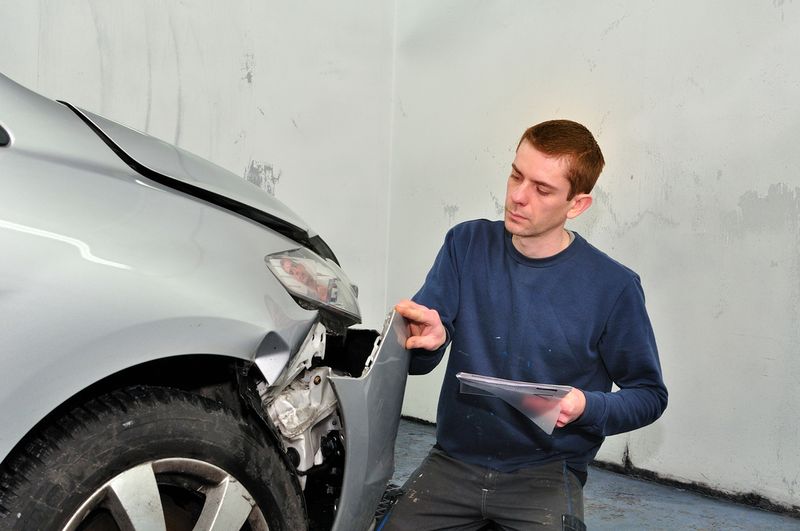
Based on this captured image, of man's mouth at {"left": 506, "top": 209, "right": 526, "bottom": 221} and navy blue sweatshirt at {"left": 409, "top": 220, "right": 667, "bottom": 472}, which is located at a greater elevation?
man's mouth at {"left": 506, "top": 209, "right": 526, "bottom": 221}

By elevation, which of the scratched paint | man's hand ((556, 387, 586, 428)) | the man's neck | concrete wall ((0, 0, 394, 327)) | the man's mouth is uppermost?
concrete wall ((0, 0, 394, 327))

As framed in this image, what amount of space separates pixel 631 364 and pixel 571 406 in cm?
28

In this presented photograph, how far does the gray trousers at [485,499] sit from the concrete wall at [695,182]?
4.15 ft

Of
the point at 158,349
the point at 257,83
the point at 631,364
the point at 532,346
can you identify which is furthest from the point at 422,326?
the point at 257,83

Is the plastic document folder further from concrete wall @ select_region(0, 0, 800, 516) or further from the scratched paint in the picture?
the scratched paint

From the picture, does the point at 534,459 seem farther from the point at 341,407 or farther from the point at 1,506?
the point at 1,506

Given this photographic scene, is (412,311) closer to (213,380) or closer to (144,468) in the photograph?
(213,380)

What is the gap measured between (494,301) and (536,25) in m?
1.99

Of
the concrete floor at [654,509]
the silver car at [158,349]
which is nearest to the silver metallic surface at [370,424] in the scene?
the silver car at [158,349]

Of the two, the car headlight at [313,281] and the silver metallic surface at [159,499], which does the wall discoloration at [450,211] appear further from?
the silver metallic surface at [159,499]

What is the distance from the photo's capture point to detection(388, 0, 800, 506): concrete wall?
2604mm

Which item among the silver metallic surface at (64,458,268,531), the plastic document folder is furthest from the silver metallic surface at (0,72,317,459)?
the plastic document folder

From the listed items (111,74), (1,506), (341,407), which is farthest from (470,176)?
(1,506)

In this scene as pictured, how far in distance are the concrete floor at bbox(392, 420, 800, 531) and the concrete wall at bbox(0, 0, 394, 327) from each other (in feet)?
4.47
